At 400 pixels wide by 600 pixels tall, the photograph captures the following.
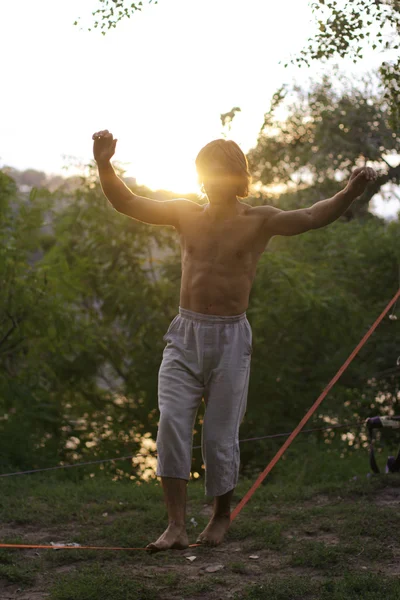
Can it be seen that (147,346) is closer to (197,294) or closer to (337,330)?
(337,330)

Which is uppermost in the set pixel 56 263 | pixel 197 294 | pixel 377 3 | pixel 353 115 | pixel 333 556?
pixel 353 115

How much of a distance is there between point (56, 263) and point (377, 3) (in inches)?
182

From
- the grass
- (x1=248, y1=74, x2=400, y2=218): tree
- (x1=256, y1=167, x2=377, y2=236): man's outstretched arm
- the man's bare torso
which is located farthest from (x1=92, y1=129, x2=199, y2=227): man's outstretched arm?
(x1=248, y1=74, x2=400, y2=218): tree

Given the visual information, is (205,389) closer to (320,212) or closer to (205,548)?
(320,212)

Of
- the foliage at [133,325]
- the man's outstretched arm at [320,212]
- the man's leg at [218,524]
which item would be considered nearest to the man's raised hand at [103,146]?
the man's outstretched arm at [320,212]

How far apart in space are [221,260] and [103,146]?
0.75m

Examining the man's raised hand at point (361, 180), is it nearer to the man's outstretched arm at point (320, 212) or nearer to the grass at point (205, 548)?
the man's outstretched arm at point (320, 212)

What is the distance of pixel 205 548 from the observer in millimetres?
4926

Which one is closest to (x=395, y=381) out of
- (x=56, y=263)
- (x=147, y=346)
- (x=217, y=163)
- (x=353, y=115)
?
(x=147, y=346)

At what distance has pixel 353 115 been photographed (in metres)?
14.2

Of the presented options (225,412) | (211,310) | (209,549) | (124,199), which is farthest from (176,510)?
(124,199)

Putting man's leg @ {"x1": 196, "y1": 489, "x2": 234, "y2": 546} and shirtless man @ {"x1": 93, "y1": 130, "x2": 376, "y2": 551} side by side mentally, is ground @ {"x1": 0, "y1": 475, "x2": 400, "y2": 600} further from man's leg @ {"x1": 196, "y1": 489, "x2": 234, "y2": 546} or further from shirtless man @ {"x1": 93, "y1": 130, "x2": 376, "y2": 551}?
shirtless man @ {"x1": 93, "y1": 130, "x2": 376, "y2": 551}

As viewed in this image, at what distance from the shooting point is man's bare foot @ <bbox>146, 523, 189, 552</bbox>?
3889 millimetres

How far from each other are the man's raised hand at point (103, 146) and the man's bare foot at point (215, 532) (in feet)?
5.86
